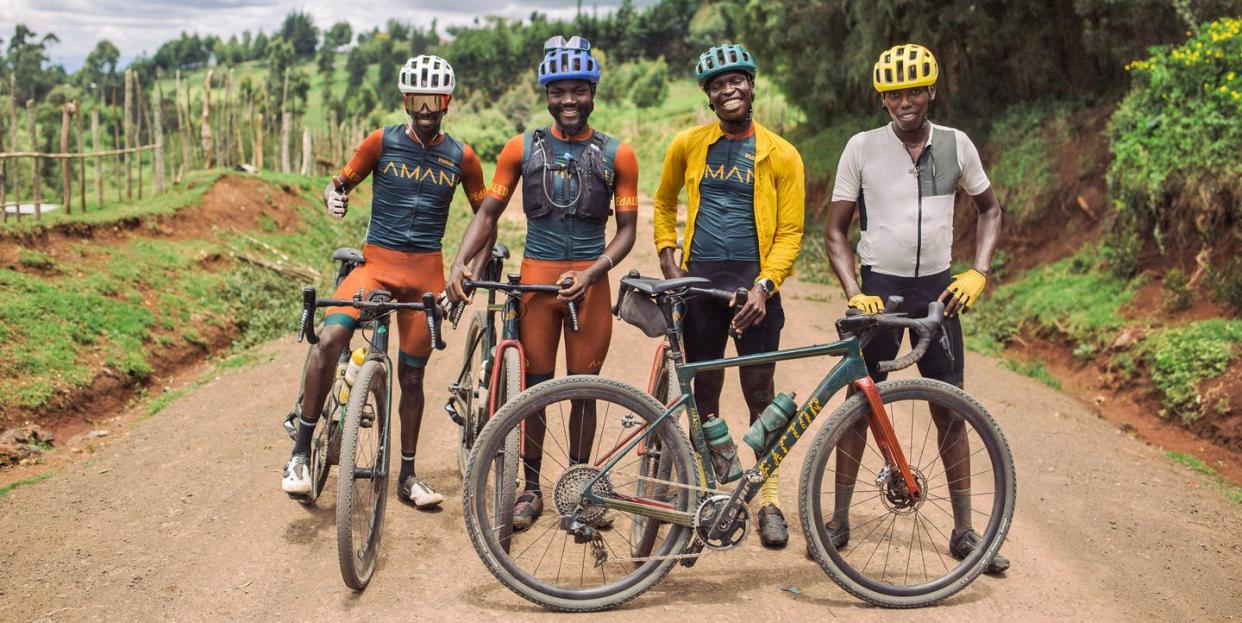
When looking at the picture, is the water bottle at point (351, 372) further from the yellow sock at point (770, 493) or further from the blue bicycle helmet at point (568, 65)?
the yellow sock at point (770, 493)

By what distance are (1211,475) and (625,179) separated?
5385mm

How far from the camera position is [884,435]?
169 inches

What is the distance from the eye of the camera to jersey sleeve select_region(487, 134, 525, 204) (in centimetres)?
491

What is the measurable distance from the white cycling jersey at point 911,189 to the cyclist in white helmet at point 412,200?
2075 mm

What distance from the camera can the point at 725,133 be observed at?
4871 millimetres

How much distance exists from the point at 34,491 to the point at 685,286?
4.47 meters

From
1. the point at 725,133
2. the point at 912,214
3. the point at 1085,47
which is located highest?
the point at 1085,47

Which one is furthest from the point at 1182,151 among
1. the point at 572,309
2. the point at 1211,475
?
the point at 572,309

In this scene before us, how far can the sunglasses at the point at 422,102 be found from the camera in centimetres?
519

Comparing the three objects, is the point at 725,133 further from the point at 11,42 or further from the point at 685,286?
the point at 11,42

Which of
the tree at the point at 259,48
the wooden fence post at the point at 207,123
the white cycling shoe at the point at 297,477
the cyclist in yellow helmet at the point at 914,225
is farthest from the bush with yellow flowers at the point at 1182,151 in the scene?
the tree at the point at 259,48

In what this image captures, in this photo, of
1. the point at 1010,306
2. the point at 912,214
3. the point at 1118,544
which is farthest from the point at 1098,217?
the point at 912,214

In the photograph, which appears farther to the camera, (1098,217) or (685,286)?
(1098,217)

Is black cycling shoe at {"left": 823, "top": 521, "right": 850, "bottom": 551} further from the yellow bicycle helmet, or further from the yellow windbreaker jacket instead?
the yellow bicycle helmet
